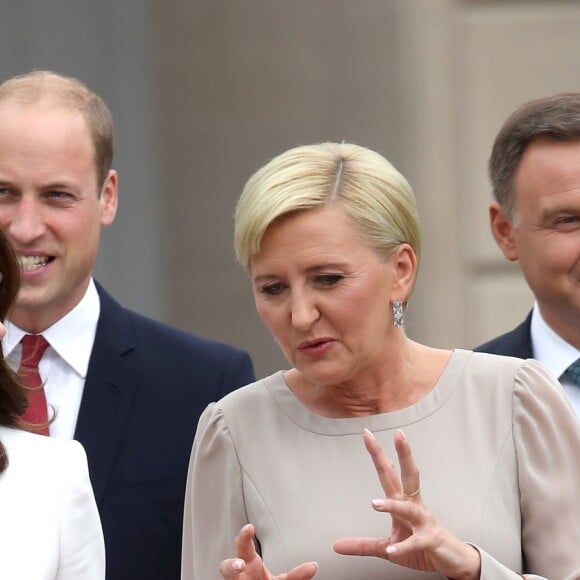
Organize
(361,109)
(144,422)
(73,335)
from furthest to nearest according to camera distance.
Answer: (361,109) < (73,335) < (144,422)

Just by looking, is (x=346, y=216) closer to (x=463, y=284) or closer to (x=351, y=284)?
(x=351, y=284)

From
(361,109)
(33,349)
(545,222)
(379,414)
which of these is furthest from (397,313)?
(361,109)

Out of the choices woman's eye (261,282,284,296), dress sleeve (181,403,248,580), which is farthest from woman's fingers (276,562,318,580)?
woman's eye (261,282,284,296)

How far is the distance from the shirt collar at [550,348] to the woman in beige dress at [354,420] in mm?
657

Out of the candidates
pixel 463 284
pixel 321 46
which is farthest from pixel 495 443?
pixel 321 46

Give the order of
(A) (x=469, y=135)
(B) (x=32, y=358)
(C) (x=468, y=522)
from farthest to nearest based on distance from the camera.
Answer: (A) (x=469, y=135) < (B) (x=32, y=358) < (C) (x=468, y=522)

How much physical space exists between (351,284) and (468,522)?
503 millimetres

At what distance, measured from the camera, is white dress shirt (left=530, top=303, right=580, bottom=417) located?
3.86m

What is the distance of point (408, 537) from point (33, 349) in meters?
1.42

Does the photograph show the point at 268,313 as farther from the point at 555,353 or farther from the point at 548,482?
the point at 555,353

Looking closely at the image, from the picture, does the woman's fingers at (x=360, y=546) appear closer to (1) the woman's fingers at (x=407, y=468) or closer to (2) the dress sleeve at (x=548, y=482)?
(1) the woman's fingers at (x=407, y=468)

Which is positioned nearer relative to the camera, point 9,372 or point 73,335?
point 9,372

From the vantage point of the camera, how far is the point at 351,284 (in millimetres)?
3105

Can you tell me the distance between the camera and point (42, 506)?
114 inches
